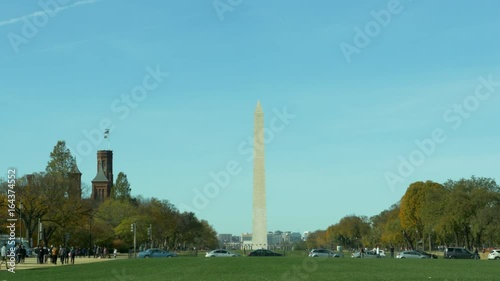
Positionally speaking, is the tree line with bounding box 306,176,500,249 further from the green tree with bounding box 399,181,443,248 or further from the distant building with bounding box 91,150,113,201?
the distant building with bounding box 91,150,113,201

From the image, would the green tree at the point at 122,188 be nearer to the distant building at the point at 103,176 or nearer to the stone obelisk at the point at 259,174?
the distant building at the point at 103,176

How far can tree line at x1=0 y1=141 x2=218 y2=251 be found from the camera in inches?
3519

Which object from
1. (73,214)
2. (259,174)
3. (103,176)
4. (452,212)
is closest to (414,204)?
(452,212)

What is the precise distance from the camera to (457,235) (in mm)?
104438

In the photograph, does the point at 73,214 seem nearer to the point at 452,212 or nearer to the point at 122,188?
the point at 452,212

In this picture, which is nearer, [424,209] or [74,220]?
[74,220]

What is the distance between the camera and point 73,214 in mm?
92875

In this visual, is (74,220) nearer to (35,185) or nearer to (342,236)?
(35,185)

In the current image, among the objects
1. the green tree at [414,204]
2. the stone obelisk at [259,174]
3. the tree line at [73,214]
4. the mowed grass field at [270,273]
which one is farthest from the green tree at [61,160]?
the mowed grass field at [270,273]

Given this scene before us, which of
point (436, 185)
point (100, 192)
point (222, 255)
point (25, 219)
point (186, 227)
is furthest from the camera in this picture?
point (100, 192)

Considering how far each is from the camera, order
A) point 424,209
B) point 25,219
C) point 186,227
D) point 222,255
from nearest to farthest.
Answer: point 222,255, point 25,219, point 424,209, point 186,227

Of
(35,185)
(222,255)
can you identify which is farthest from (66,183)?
(222,255)

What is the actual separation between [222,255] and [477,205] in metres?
35.2

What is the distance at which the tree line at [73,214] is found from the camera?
89375 mm
